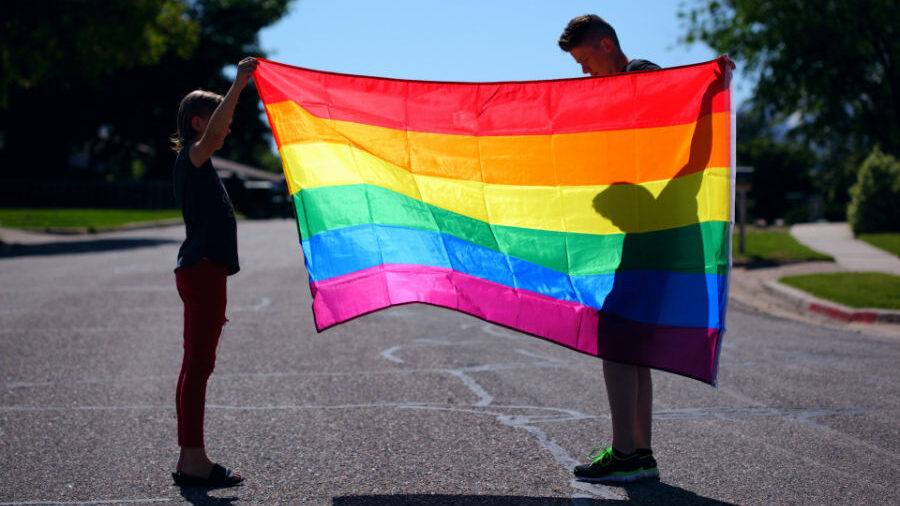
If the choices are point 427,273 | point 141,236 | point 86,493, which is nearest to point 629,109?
point 427,273

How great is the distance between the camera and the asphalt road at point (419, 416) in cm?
426

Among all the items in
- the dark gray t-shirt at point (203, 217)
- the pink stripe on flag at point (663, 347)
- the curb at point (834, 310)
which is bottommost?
the curb at point (834, 310)

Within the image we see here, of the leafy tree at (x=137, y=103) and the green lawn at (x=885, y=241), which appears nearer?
the green lawn at (x=885, y=241)

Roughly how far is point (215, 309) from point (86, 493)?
1.02 m

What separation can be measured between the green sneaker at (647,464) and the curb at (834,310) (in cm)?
723

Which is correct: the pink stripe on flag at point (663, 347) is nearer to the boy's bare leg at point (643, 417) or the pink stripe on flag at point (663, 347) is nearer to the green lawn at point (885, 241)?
the boy's bare leg at point (643, 417)

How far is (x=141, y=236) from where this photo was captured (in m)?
27.9

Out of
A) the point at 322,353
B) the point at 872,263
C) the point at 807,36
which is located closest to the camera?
the point at 322,353

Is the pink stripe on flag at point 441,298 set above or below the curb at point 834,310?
above

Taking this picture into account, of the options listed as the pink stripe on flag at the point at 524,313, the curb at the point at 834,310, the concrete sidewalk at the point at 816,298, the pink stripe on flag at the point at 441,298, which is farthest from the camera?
the concrete sidewalk at the point at 816,298

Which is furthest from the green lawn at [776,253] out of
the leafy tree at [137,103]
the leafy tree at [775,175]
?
the leafy tree at [775,175]

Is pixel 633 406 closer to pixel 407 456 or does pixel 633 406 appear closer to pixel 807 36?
pixel 407 456

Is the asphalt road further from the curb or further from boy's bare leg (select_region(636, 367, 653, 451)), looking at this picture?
the curb

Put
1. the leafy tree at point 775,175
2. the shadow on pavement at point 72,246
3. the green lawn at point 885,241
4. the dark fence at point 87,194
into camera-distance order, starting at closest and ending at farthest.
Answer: the green lawn at point 885,241 → the shadow on pavement at point 72,246 → the dark fence at point 87,194 → the leafy tree at point 775,175
